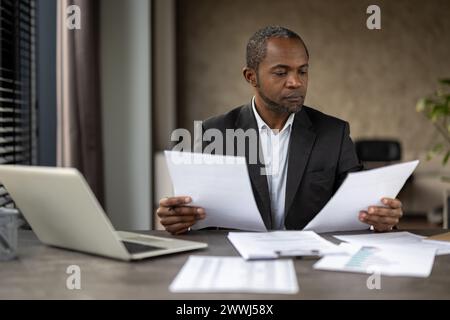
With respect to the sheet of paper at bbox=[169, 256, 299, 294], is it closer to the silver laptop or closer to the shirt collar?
the silver laptop

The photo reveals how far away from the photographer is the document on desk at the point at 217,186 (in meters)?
1.19

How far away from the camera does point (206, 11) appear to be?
510cm

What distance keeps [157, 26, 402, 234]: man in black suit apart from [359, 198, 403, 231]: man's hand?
12.0 inches

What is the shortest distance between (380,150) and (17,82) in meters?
3.31

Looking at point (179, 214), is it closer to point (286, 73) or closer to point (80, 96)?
point (286, 73)

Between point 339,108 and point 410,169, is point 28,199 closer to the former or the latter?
point 410,169

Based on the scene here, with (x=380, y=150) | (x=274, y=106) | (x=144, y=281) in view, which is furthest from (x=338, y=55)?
(x=144, y=281)

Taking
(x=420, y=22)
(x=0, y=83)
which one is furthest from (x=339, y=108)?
(x=0, y=83)

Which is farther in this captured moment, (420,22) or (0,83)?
Answer: (420,22)

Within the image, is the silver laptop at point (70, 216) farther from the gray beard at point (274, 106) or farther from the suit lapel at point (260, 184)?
the gray beard at point (274, 106)

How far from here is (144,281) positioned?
0.87 m

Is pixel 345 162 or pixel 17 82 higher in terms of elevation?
pixel 17 82

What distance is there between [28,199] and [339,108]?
4.42m

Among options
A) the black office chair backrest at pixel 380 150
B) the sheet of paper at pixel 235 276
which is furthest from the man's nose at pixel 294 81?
the black office chair backrest at pixel 380 150
